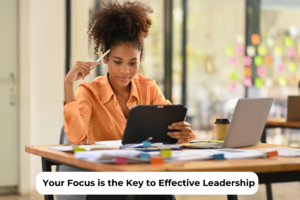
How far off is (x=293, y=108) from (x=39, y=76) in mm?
2278

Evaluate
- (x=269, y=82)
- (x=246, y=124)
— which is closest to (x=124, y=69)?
(x=246, y=124)

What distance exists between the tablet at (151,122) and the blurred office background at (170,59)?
2344mm

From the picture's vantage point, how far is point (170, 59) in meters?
4.24

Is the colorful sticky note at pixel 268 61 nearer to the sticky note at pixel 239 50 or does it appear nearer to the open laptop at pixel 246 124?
the sticky note at pixel 239 50

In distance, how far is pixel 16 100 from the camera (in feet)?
11.7

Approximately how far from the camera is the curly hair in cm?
190

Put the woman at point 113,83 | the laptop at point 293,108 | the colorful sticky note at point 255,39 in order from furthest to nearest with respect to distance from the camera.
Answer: the colorful sticky note at point 255,39
the laptop at point 293,108
the woman at point 113,83

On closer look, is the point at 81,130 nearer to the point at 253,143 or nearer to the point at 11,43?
the point at 253,143

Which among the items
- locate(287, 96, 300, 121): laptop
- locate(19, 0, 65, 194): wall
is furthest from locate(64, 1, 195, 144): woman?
locate(19, 0, 65, 194): wall

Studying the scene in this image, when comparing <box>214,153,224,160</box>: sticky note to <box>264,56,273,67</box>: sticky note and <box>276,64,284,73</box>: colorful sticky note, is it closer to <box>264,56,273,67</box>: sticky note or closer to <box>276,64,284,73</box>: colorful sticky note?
<box>264,56,273,67</box>: sticky note

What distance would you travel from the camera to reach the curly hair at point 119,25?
6.22 ft

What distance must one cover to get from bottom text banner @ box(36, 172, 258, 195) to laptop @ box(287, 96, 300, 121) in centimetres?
202

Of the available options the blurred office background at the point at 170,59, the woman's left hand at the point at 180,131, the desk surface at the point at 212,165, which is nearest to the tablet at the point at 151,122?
the woman's left hand at the point at 180,131

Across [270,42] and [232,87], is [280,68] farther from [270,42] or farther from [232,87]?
[232,87]
